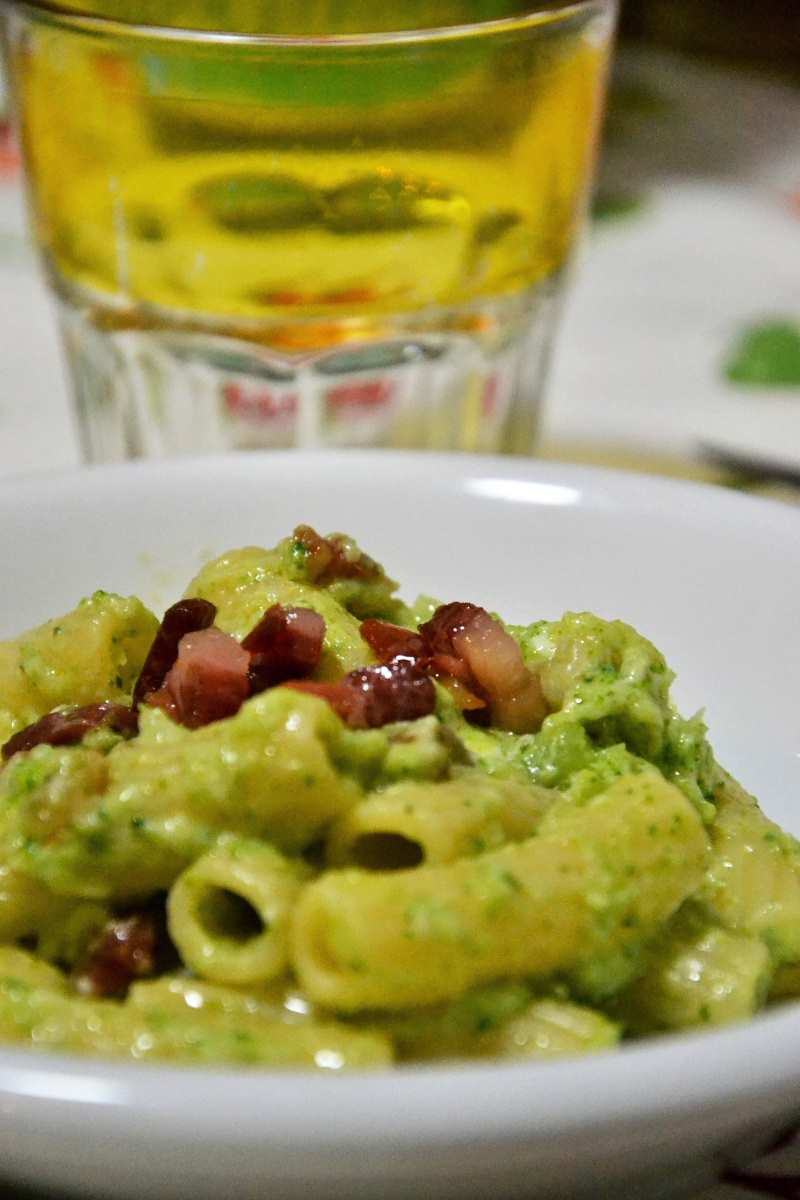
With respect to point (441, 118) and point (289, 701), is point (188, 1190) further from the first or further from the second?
point (441, 118)

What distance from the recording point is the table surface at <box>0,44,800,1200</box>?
2.39 meters

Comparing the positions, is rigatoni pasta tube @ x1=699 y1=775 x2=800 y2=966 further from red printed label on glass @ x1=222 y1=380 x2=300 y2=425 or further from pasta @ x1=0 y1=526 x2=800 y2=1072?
red printed label on glass @ x1=222 y1=380 x2=300 y2=425

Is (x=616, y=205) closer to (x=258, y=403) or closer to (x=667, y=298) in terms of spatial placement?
(x=667, y=298)

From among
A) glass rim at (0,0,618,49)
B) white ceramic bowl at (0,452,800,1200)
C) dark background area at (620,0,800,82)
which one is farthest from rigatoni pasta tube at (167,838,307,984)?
dark background area at (620,0,800,82)

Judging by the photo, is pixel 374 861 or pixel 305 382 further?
pixel 305 382

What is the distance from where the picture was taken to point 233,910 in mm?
987

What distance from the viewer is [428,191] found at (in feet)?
6.16

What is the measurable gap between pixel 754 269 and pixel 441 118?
1.46m

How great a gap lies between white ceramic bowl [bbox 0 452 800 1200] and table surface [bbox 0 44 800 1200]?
641 millimetres

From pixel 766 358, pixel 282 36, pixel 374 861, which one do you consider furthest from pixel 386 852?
pixel 766 358

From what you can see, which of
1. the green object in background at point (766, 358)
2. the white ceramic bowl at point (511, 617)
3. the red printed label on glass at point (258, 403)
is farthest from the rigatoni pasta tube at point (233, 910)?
the green object in background at point (766, 358)

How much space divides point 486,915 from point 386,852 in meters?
0.14

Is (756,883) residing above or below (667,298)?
above

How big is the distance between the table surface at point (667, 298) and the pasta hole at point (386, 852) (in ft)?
3.95
